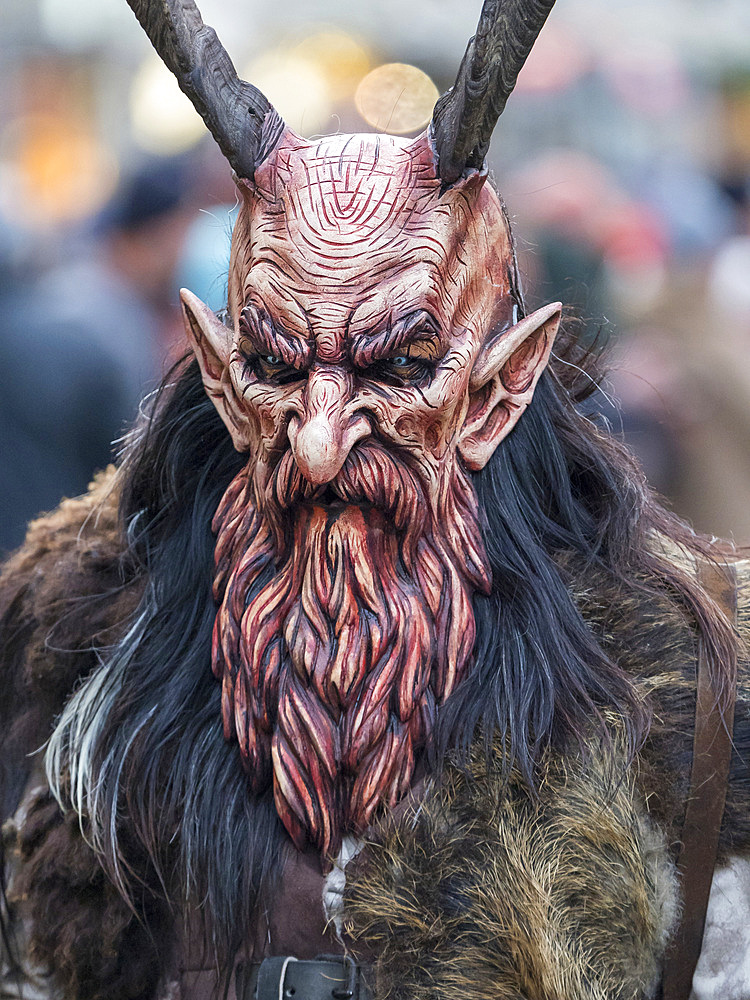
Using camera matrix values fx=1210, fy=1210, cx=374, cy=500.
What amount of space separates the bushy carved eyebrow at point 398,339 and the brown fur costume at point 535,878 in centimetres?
38

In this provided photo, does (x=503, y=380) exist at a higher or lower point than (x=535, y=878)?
higher

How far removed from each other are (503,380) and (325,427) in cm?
27

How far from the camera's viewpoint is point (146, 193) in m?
3.35

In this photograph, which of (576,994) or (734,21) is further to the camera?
(734,21)

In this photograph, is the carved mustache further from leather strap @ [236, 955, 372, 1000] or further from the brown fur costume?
leather strap @ [236, 955, 372, 1000]

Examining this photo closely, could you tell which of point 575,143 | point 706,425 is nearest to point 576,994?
point 706,425

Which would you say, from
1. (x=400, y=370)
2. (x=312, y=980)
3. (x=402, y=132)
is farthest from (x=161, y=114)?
(x=312, y=980)

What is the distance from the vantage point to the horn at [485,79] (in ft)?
4.02

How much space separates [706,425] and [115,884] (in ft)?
7.83

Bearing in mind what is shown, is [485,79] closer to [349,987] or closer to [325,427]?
[325,427]

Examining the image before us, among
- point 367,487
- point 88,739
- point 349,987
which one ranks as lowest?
point 349,987

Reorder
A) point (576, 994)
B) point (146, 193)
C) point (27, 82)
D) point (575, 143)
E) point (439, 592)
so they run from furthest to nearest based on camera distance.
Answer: point (27, 82)
point (575, 143)
point (146, 193)
point (439, 592)
point (576, 994)

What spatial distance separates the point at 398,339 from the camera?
134 cm

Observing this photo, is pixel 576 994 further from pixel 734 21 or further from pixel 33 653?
pixel 734 21
